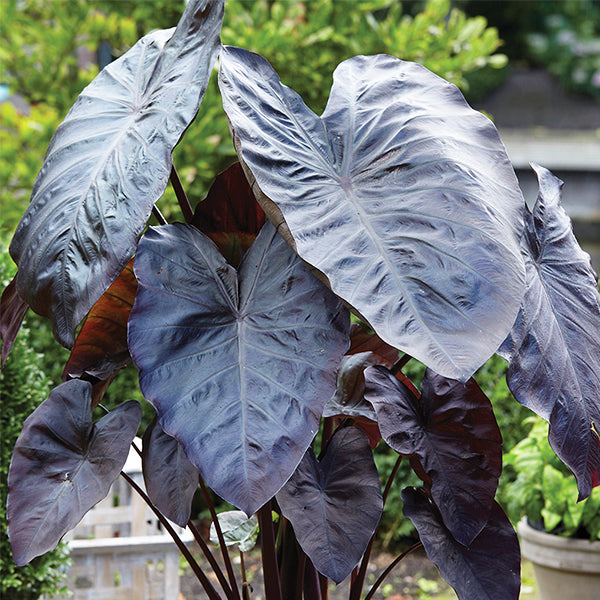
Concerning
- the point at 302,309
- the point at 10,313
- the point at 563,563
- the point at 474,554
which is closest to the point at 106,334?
the point at 10,313

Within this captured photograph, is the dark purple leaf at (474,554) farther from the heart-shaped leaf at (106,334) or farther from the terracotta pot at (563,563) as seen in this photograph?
the terracotta pot at (563,563)

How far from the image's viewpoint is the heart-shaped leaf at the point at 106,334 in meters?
1.36

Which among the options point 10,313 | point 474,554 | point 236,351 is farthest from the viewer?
point 10,313

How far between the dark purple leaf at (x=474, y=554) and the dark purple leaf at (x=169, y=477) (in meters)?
0.35

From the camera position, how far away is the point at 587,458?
1129mm

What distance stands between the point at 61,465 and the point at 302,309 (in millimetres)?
470

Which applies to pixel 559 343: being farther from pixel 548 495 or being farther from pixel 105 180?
pixel 548 495

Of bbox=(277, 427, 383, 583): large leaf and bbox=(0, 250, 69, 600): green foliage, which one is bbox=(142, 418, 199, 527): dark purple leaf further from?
bbox=(0, 250, 69, 600): green foliage

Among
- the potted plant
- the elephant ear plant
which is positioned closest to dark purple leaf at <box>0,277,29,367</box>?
the elephant ear plant

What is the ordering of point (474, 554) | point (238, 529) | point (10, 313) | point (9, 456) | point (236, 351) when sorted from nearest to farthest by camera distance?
1. point (236, 351)
2. point (474, 554)
3. point (10, 313)
4. point (238, 529)
5. point (9, 456)

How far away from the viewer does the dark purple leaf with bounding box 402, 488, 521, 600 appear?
45.6 inches

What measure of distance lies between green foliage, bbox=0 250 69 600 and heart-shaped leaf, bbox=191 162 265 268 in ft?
3.37

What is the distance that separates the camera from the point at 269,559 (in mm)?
1300

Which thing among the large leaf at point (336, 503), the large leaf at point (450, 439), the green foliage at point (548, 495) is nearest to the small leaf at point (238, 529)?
the large leaf at point (336, 503)
